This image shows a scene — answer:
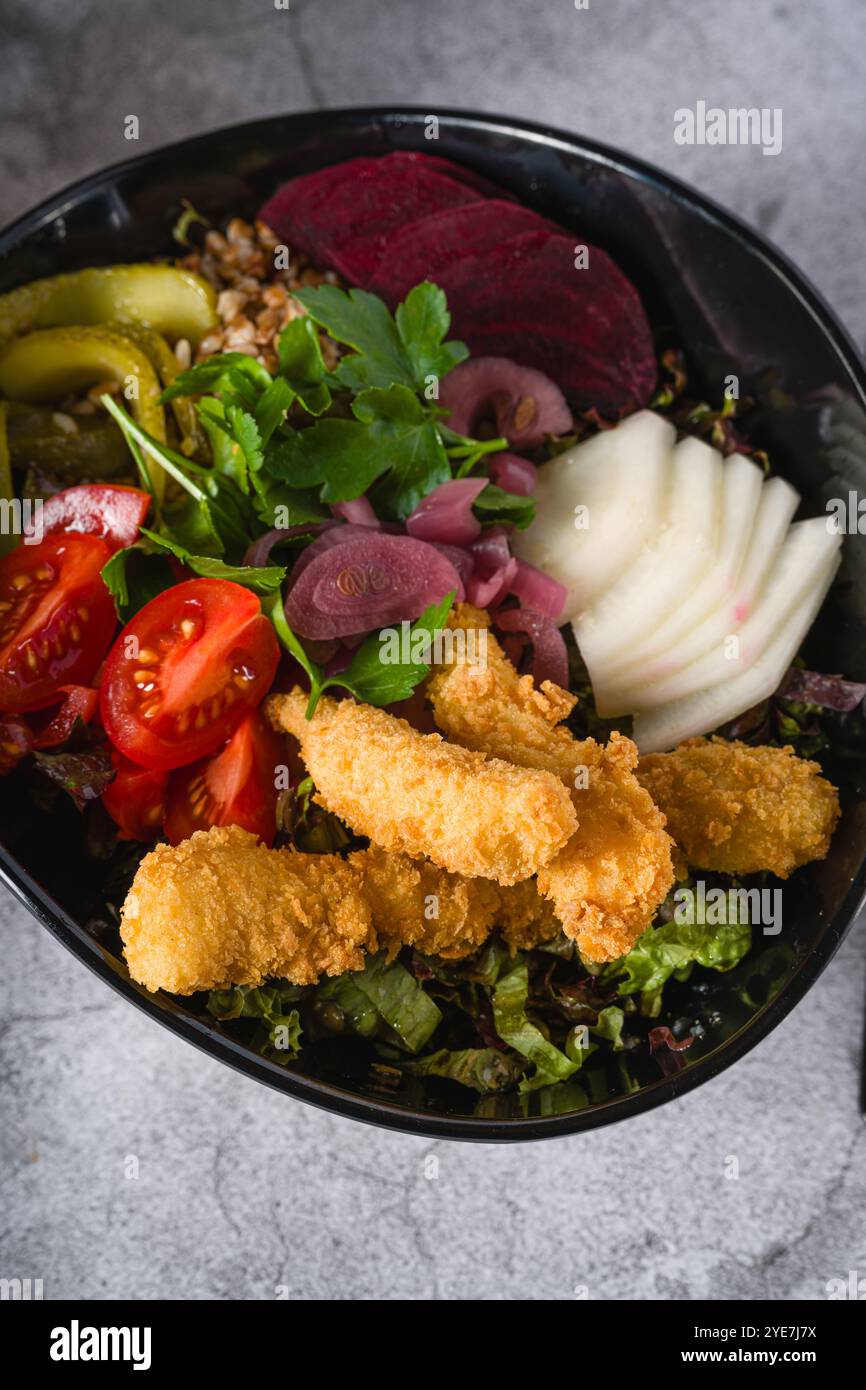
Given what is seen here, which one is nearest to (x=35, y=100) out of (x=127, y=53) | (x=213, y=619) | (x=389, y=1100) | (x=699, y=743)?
(x=127, y=53)

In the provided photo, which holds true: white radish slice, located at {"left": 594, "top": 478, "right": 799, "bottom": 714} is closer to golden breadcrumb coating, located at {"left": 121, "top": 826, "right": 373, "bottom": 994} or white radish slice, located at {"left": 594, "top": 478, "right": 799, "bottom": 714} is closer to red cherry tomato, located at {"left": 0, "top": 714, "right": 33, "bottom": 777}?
golden breadcrumb coating, located at {"left": 121, "top": 826, "right": 373, "bottom": 994}

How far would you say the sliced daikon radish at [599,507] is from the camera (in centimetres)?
294

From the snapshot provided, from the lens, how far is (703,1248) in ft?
9.98

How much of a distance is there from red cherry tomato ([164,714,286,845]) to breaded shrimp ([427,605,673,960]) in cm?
39

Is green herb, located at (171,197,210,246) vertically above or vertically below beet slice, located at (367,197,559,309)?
above

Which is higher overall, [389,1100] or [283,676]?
[283,676]

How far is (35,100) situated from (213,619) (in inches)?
81.2

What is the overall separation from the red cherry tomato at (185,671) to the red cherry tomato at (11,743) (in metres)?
0.19

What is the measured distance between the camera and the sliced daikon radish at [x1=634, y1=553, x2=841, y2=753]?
113 inches

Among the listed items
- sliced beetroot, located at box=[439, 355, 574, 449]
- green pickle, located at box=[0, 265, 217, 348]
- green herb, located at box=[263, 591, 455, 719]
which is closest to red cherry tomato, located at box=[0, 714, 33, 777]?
green herb, located at box=[263, 591, 455, 719]

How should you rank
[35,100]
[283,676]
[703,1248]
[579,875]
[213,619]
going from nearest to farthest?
1. [579,875]
2. [213,619]
3. [283,676]
4. [703,1248]
5. [35,100]

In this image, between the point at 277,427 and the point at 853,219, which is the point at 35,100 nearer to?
the point at 277,427

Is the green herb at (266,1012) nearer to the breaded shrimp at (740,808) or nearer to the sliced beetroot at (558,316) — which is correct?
the breaded shrimp at (740,808)

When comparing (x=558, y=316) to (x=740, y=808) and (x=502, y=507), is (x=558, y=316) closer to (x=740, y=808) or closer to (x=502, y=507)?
(x=502, y=507)
